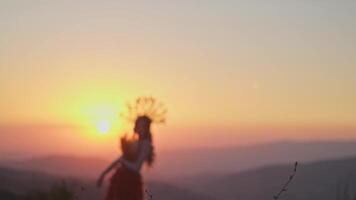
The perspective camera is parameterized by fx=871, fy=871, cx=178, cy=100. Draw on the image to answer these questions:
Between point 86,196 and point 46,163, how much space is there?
11833 cm

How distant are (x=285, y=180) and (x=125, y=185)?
9795 centimetres

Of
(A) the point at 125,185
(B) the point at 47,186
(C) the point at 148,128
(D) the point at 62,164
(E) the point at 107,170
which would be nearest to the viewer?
(E) the point at 107,170

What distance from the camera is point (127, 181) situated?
12078 millimetres

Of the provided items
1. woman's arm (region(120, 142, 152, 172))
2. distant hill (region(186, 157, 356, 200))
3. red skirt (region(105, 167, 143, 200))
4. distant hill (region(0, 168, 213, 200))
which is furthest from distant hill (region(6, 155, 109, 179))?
woman's arm (region(120, 142, 152, 172))

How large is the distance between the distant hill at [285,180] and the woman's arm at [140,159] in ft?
209

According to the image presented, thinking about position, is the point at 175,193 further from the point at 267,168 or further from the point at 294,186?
the point at 267,168

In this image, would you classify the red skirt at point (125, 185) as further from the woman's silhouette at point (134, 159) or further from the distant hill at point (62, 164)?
the distant hill at point (62, 164)

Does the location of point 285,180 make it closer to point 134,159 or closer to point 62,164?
Answer: point 62,164

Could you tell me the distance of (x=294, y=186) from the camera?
92.6 m

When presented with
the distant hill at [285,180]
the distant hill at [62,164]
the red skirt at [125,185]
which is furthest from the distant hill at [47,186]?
the distant hill at [62,164]

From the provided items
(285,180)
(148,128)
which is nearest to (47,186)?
(148,128)

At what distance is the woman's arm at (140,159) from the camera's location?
11.8 metres

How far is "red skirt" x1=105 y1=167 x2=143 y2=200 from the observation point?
39.7 feet

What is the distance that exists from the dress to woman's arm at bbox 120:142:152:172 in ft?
0.25
